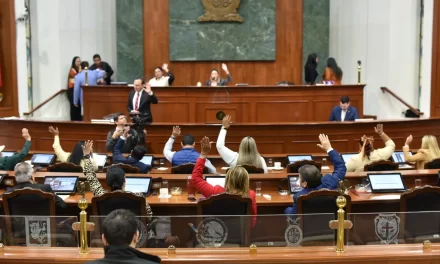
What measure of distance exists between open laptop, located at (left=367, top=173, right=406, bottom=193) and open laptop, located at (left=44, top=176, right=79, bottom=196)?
10.5 feet

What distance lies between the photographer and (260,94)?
41.1 feet

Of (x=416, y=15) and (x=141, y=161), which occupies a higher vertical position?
(x=416, y=15)

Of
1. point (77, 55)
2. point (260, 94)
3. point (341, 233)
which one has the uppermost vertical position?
point (77, 55)

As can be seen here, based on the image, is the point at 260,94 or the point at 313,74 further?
the point at 313,74

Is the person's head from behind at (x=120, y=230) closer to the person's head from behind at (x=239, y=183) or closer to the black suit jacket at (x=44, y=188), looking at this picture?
the person's head from behind at (x=239, y=183)

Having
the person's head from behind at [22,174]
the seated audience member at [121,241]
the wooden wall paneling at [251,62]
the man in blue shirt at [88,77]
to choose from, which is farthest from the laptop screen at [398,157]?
the man in blue shirt at [88,77]

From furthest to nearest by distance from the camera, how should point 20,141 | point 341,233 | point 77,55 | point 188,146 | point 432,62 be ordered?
point 77,55 → point 432,62 → point 20,141 → point 188,146 → point 341,233

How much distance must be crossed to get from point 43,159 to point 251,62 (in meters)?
7.84

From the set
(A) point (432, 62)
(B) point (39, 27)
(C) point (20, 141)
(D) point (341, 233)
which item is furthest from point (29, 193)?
(A) point (432, 62)

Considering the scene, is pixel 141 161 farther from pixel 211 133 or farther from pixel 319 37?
pixel 319 37

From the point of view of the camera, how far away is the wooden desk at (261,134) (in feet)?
36.2

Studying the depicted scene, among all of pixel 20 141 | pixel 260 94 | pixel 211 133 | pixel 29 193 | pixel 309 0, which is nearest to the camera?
pixel 29 193

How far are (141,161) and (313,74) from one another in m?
6.94

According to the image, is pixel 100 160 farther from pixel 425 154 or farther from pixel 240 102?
pixel 425 154
